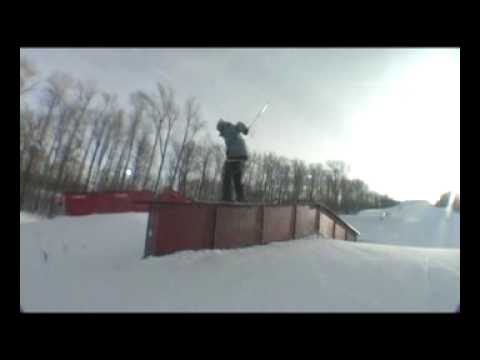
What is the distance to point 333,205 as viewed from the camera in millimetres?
53594

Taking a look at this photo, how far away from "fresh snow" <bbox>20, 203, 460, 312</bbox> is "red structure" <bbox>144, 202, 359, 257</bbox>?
286mm

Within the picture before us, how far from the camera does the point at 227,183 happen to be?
27.3ft

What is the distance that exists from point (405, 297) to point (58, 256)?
8.91 metres

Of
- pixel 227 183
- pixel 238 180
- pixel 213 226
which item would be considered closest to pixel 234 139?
pixel 238 180

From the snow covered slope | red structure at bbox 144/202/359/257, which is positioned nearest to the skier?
red structure at bbox 144/202/359/257

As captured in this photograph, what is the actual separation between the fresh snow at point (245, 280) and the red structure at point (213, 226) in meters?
0.29

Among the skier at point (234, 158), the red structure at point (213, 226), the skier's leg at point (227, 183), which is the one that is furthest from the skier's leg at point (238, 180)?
the red structure at point (213, 226)

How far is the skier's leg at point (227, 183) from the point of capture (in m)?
8.27

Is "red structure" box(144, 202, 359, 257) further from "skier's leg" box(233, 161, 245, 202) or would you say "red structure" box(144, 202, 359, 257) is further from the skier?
the skier

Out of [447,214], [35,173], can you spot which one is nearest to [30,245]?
[35,173]

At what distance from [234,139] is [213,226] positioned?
2.84 meters

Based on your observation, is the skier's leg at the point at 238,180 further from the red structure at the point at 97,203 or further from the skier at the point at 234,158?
the red structure at the point at 97,203

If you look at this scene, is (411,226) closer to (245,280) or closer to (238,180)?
(238,180)

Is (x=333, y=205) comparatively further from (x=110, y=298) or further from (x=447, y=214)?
(x=110, y=298)
